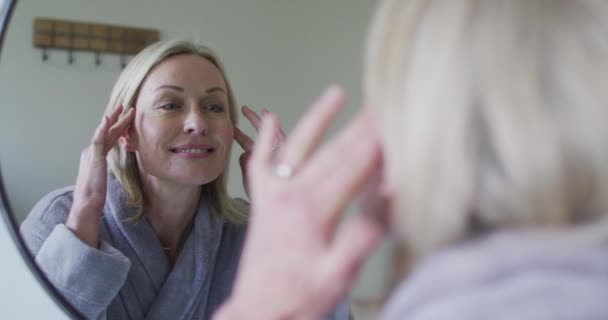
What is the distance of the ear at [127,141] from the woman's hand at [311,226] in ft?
0.77

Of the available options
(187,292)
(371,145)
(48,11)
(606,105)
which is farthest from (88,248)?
(606,105)

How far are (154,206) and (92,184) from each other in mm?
63

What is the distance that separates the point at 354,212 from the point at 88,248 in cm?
32

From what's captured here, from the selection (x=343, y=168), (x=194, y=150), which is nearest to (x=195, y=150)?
(x=194, y=150)

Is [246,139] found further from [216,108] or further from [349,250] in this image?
[349,250]

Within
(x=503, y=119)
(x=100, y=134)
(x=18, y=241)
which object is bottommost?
(x=18, y=241)

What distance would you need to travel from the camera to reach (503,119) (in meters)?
0.27

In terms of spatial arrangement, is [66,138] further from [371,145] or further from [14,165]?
[371,145]

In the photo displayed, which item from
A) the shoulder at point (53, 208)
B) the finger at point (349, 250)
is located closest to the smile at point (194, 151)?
the shoulder at point (53, 208)

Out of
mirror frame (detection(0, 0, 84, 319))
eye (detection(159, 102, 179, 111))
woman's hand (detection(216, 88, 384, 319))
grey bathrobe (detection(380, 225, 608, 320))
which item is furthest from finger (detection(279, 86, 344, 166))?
mirror frame (detection(0, 0, 84, 319))

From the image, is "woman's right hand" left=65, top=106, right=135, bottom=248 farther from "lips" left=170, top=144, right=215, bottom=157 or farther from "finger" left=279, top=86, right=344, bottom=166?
"finger" left=279, top=86, right=344, bottom=166

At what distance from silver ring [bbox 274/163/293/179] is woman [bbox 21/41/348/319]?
6.9 inches

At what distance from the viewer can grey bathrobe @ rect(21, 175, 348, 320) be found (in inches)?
20.8

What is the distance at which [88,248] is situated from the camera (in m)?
0.53
